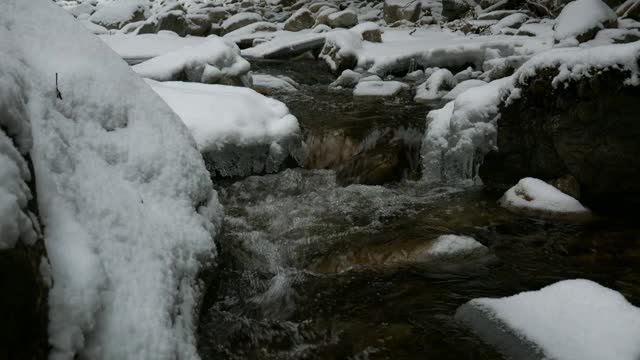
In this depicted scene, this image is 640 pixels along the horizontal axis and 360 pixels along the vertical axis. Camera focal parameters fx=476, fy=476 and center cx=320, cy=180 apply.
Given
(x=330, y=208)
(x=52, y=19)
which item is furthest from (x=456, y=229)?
(x=52, y=19)

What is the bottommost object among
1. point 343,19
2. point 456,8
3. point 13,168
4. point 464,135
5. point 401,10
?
point 343,19

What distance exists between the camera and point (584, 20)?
1034 cm

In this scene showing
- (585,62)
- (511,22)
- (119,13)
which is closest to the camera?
(585,62)

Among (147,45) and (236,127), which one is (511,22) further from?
(236,127)

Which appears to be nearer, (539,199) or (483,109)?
(539,199)

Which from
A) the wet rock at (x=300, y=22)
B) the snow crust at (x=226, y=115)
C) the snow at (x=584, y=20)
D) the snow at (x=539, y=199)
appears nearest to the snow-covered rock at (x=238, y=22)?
the wet rock at (x=300, y=22)

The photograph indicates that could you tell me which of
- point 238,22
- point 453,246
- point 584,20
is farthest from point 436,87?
point 238,22

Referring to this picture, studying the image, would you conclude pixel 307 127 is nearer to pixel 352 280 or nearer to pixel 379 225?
pixel 379 225

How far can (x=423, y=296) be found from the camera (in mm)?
3590

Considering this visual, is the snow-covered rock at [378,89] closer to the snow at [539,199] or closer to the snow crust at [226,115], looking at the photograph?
the snow crust at [226,115]

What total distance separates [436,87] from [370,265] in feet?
19.5

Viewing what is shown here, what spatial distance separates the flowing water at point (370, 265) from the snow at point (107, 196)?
0.59 m

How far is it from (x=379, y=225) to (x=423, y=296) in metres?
1.35

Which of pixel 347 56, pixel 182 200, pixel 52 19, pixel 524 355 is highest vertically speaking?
pixel 52 19
